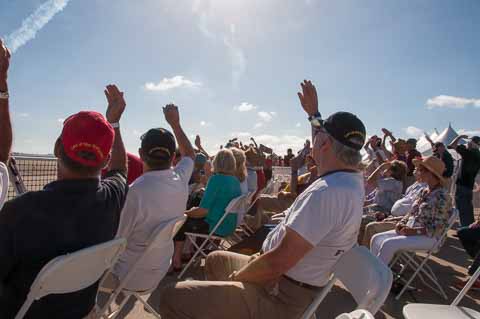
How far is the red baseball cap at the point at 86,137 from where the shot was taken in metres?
1.75

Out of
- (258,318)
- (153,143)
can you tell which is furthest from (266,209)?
(258,318)

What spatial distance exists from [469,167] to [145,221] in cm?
727

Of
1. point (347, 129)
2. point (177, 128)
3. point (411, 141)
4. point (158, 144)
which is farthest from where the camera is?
point (411, 141)

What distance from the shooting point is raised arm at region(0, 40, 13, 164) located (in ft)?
7.52

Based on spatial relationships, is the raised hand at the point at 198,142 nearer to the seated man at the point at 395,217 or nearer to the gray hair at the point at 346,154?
the seated man at the point at 395,217

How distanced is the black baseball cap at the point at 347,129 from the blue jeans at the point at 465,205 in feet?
21.3

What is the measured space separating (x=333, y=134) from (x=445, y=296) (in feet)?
11.1

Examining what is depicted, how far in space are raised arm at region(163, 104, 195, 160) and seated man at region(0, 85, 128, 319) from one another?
5.76 feet

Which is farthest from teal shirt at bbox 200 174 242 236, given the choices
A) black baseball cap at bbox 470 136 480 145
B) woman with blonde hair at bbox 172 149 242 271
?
black baseball cap at bbox 470 136 480 145

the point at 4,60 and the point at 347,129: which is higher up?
the point at 4,60

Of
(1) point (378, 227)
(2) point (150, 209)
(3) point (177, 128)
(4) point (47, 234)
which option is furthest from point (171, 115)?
(1) point (378, 227)

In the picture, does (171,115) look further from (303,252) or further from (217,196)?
(303,252)

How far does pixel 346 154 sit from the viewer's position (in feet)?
7.39

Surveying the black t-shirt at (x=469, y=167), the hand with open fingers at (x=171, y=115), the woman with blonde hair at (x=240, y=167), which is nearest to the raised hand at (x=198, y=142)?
the woman with blonde hair at (x=240, y=167)
